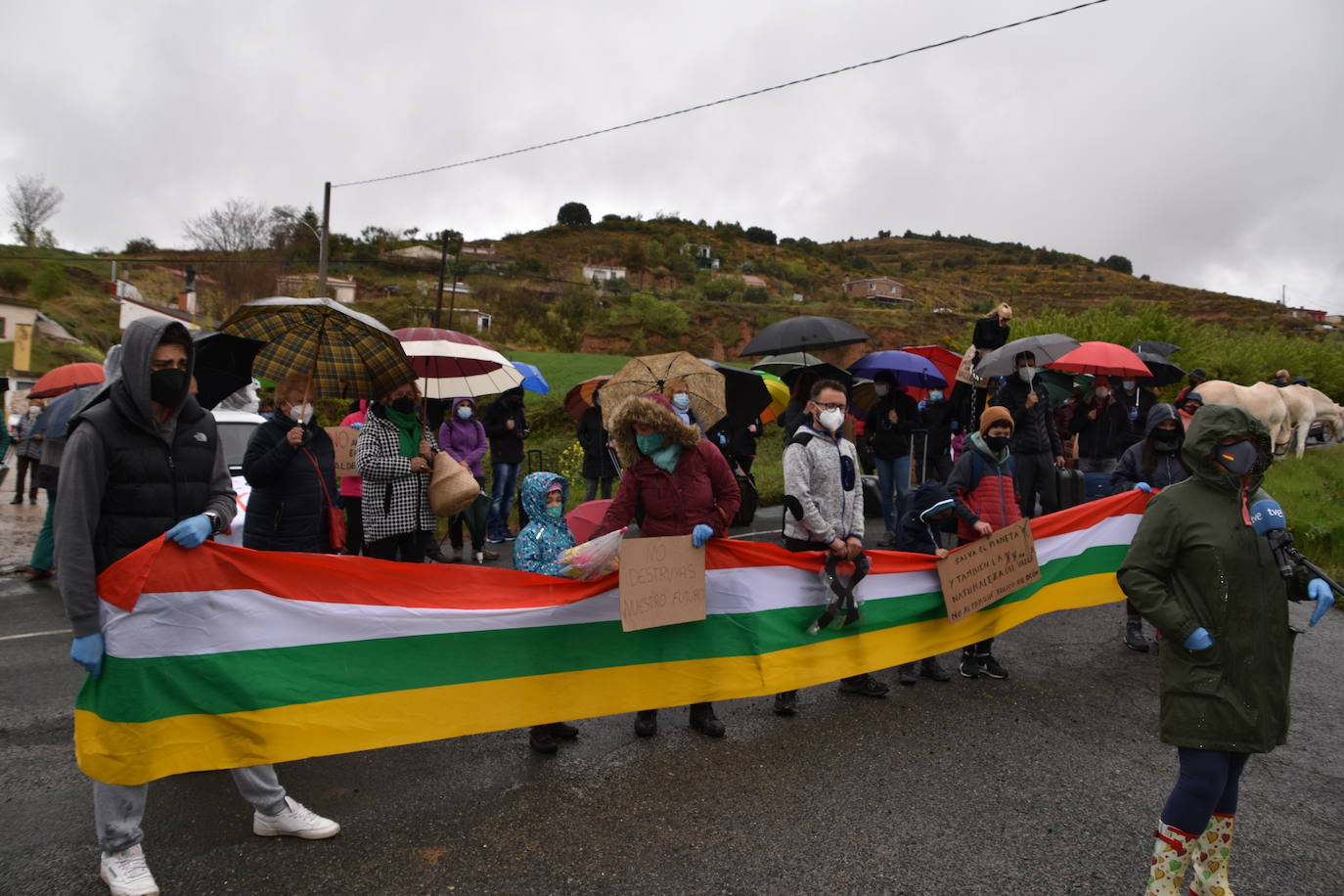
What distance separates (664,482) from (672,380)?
6.46 feet

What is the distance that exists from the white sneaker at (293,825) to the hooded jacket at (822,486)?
296cm

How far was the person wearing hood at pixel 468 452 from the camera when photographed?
887 cm

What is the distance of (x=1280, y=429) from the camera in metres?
17.7

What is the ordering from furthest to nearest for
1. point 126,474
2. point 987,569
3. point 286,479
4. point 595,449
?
1. point 595,449
2. point 987,569
3. point 286,479
4. point 126,474

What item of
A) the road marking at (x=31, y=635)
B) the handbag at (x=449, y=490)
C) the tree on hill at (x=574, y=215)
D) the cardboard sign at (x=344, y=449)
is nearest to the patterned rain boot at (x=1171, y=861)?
the handbag at (x=449, y=490)

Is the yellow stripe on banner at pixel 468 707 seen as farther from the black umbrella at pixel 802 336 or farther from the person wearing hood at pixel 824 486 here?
the black umbrella at pixel 802 336

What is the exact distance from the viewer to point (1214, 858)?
10.2ft

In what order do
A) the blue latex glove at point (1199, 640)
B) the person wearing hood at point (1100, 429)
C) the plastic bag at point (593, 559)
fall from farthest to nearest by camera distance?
the person wearing hood at point (1100, 429), the plastic bag at point (593, 559), the blue latex glove at point (1199, 640)

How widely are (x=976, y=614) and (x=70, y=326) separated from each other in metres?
55.9

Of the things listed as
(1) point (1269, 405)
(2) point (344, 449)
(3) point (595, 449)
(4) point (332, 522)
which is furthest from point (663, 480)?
(1) point (1269, 405)

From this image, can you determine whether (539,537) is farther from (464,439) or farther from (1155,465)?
(1155,465)

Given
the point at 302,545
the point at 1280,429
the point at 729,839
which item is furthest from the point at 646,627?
the point at 1280,429

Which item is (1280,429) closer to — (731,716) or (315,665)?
(731,716)

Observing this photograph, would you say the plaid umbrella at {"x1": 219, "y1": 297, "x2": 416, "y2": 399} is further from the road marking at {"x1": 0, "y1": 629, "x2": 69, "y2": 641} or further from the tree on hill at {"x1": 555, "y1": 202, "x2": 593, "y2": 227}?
the tree on hill at {"x1": 555, "y1": 202, "x2": 593, "y2": 227}
